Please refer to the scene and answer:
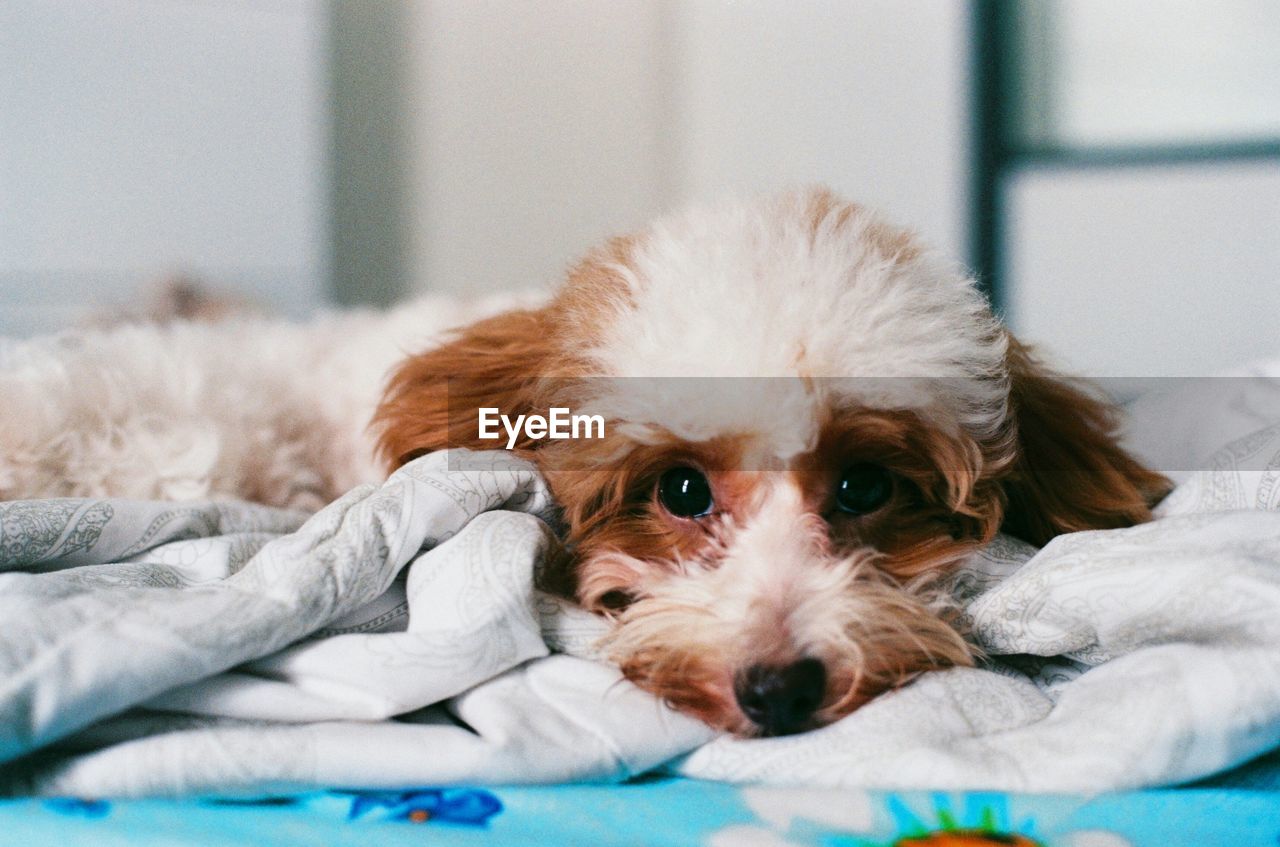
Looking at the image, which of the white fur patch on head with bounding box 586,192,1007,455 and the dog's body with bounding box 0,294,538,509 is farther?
the dog's body with bounding box 0,294,538,509

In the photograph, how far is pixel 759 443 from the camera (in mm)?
A: 1146

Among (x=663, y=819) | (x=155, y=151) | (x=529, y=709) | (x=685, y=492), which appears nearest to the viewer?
(x=663, y=819)

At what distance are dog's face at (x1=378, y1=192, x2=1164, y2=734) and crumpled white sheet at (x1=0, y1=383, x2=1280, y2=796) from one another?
0.08 metres

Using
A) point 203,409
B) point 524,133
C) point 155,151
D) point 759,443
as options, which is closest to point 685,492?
point 759,443

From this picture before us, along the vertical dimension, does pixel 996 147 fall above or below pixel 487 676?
above

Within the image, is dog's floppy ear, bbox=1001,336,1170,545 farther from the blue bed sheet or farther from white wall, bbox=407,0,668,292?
white wall, bbox=407,0,668,292

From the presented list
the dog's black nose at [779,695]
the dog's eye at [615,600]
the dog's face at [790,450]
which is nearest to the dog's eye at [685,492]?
the dog's face at [790,450]

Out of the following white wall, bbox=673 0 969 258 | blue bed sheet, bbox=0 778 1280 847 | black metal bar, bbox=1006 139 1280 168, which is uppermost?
white wall, bbox=673 0 969 258

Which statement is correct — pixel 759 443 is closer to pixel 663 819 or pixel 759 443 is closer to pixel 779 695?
pixel 779 695

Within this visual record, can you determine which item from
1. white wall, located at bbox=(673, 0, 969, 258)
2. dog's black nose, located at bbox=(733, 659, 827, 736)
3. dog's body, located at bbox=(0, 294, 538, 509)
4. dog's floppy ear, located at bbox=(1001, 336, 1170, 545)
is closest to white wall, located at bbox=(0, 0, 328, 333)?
dog's body, located at bbox=(0, 294, 538, 509)

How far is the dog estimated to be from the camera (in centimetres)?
103

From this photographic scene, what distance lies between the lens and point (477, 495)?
1139 mm

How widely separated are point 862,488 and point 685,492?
195 millimetres

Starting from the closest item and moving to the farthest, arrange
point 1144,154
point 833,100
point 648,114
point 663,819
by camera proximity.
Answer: point 663,819, point 1144,154, point 833,100, point 648,114
